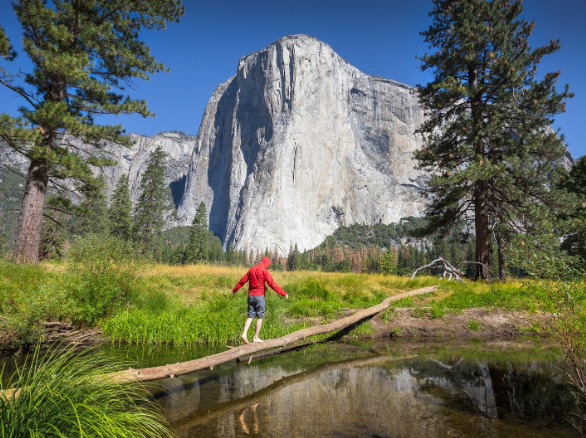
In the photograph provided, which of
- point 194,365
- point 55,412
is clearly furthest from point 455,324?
point 55,412

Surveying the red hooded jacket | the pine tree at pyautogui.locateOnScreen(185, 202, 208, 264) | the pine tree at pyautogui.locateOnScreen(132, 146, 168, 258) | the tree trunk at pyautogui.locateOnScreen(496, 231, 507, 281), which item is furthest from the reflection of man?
the pine tree at pyautogui.locateOnScreen(185, 202, 208, 264)

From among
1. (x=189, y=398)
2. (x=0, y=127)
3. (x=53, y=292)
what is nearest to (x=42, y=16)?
(x=0, y=127)

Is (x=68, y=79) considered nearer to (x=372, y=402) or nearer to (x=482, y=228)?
(x=372, y=402)

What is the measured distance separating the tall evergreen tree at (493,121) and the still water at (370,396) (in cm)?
905

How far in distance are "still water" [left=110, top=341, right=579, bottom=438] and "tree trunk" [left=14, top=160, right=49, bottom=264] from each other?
7.41 metres

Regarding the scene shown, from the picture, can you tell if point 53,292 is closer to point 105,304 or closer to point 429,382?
point 105,304

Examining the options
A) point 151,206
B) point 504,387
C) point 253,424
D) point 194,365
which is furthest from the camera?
point 151,206

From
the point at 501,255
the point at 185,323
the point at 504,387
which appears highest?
the point at 501,255

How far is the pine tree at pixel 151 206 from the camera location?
4650 cm

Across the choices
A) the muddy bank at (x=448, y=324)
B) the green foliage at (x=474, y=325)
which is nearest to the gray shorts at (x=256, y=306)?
the muddy bank at (x=448, y=324)

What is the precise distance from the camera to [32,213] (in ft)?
42.9

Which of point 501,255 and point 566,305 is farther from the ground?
point 501,255

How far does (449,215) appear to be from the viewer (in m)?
18.1

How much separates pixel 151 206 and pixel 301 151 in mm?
96752
